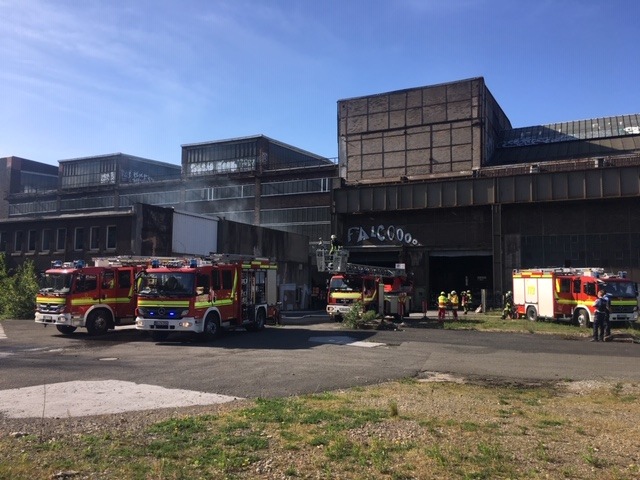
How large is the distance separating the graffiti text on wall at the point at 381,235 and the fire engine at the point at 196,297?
24.8 m

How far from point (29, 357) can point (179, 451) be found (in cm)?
1041

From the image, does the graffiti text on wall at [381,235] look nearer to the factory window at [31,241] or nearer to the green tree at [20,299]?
the factory window at [31,241]

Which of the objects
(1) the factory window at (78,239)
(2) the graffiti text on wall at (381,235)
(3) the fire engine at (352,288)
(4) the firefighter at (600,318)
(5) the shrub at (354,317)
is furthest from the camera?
(2) the graffiti text on wall at (381,235)

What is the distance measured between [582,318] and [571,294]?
1.29 metres

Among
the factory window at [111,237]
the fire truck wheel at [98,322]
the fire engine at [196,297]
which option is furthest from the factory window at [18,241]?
the fire engine at [196,297]

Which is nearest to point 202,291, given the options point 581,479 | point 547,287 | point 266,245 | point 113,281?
point 113,281

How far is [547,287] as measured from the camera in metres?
26.2

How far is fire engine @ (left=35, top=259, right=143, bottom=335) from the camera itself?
1930 cm

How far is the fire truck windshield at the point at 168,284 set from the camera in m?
17.6

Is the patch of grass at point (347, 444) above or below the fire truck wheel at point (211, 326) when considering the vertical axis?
below

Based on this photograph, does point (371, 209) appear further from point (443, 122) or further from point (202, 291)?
point (202, 291)

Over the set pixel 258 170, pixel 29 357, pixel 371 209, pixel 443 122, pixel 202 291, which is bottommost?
pixel 29 357

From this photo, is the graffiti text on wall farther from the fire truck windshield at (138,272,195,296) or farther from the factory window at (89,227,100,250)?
the fire truck windshield at (138,272,195,296)

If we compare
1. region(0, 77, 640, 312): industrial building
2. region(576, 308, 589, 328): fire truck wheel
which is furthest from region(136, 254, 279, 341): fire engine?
region(576, 308, 589, 328): fire truck wheel
